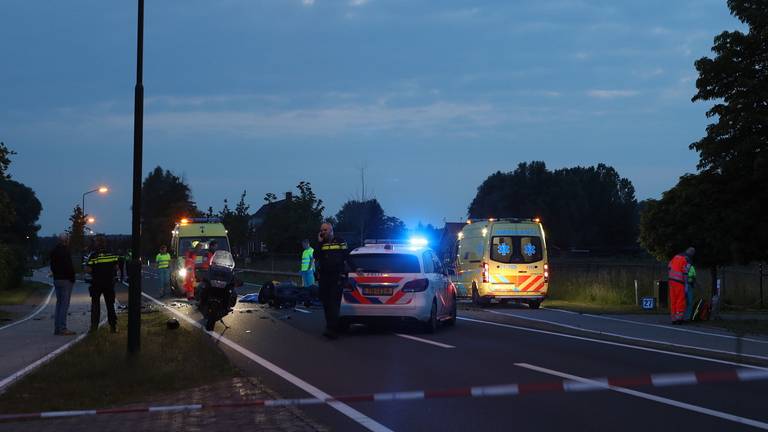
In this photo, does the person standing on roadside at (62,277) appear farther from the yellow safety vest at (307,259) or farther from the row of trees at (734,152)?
the row of trees at (734,152)

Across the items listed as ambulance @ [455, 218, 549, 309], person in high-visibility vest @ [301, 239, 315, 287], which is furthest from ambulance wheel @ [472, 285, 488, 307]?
person in high-visibility vest @ [301, 239, 315, 287]

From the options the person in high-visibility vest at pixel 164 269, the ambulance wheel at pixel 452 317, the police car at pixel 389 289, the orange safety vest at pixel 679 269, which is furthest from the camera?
the person in high-visibility vest at pixel 164 269

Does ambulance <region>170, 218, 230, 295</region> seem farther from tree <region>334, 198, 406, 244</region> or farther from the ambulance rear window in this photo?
tree <region>334, 198, 406, 244</region>

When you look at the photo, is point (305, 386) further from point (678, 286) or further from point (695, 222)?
point (695, 222)

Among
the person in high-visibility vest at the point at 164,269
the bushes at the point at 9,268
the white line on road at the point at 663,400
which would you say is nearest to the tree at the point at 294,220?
the bushes at the point at 9,268

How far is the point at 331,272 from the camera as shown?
16359 mm

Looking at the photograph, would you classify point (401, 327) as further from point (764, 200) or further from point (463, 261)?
point (764, 200)

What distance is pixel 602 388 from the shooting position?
1024 centimetres

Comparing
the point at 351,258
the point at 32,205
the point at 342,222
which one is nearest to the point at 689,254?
the point at 351,258

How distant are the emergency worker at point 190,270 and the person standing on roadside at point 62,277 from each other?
12.6m

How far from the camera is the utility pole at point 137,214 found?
12953mm

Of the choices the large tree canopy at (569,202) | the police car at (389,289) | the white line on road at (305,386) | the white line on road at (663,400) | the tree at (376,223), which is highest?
the large tree canopy at (569,202)

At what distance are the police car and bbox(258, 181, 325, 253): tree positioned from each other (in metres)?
48.8

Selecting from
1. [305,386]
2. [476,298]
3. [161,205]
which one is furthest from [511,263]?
[161,205]
